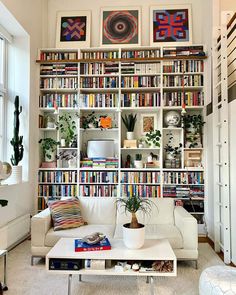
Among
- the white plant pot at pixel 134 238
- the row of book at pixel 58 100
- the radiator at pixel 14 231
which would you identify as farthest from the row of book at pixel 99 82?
the white plant pot at pixel 134 238

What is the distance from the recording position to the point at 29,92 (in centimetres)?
406

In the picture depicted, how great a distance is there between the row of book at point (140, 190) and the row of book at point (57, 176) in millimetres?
815

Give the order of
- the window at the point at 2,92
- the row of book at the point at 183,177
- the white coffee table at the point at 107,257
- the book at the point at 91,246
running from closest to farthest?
1. the white coffee table at the point at 107,257
2. the book at the point at 91,246
3. the window at the point at 2,92
4. the row of book at the point at 183,177

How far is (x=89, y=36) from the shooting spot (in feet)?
14.9

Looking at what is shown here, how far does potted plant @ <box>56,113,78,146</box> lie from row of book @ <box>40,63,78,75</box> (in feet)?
2.26

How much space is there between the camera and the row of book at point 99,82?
170 inches

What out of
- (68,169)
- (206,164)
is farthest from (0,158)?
(206,164)

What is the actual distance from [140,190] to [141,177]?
0.67 feet

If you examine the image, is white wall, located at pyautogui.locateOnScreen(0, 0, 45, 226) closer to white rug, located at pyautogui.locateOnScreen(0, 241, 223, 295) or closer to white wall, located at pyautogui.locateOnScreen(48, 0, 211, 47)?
white wall, located at pyautogui.locateOnScreen(48, 0, 211, 47)

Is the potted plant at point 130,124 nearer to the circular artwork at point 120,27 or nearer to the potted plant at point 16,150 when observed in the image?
the circular artwork at point 120,27

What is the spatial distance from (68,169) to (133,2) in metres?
3.04

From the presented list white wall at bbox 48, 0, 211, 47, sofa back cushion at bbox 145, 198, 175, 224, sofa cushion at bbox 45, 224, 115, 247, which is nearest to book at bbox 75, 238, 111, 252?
sofa cushion at bbox 45, 224, 115, 247

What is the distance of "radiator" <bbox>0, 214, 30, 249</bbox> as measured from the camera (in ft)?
10.6

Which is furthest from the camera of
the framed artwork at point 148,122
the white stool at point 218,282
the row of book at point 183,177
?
the framed artwork at point 148,122
